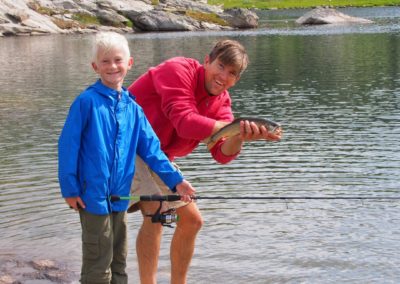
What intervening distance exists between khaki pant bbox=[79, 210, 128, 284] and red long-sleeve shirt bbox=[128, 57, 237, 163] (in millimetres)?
1075

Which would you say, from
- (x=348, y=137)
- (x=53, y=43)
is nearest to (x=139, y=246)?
(x=348, y=137)

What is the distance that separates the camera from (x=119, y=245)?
7.15 metres

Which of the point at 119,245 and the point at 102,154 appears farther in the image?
the point at 119,245

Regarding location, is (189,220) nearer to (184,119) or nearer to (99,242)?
(184,119)

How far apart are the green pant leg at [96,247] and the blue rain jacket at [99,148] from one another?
0.33 feet

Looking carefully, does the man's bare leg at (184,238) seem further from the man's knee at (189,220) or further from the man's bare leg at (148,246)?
the man's bare leg at (148,246)

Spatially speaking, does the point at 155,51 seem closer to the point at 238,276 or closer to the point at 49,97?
the point at 49,97

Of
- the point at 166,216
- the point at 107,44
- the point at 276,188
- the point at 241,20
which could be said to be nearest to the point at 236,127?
the point at 166,216

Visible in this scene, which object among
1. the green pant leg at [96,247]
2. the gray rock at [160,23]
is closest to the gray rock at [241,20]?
the gray rock at [160,23]

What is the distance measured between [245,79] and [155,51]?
23.5 m

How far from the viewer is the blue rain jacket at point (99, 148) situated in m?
6.54

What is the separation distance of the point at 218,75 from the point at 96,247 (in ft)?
6.72

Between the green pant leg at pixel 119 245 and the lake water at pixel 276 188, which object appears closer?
the green pant leg at pixel 119 245

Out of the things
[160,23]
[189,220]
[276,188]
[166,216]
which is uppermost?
[166,216]
